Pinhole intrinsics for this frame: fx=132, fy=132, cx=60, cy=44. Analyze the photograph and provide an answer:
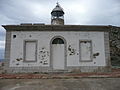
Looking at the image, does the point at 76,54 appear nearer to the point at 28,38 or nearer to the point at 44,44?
the point at 44,44

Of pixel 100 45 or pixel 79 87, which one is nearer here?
pixel 79 87

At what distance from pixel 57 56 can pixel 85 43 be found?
Result: 7.57ft

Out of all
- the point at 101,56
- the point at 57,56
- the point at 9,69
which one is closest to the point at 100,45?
the point at 101,56

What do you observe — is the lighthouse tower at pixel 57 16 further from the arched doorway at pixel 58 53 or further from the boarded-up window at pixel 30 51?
the boarded-up window at pixel 30 51

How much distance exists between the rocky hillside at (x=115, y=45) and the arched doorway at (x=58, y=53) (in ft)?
21.8

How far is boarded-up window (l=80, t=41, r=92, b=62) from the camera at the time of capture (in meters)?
9.75

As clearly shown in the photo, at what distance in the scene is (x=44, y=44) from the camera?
9.69 meters

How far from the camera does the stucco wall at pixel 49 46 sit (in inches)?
375

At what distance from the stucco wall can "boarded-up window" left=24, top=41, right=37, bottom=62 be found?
0.22m

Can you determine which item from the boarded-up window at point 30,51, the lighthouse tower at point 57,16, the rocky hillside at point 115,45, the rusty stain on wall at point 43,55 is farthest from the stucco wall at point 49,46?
the rocky hillside at point 115,45

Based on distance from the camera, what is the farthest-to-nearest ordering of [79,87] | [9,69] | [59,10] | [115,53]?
1. [115,53]
2. [59,10]
3. [9,69]
4. [79,87]

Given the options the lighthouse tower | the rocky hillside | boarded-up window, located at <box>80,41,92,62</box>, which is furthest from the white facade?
the rocky hillside

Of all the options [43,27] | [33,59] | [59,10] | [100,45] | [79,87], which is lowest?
[79,87]

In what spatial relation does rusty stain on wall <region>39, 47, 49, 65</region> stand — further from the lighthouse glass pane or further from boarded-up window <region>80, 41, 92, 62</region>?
boarded-up window <region>80, 41, 92, 62</region>
